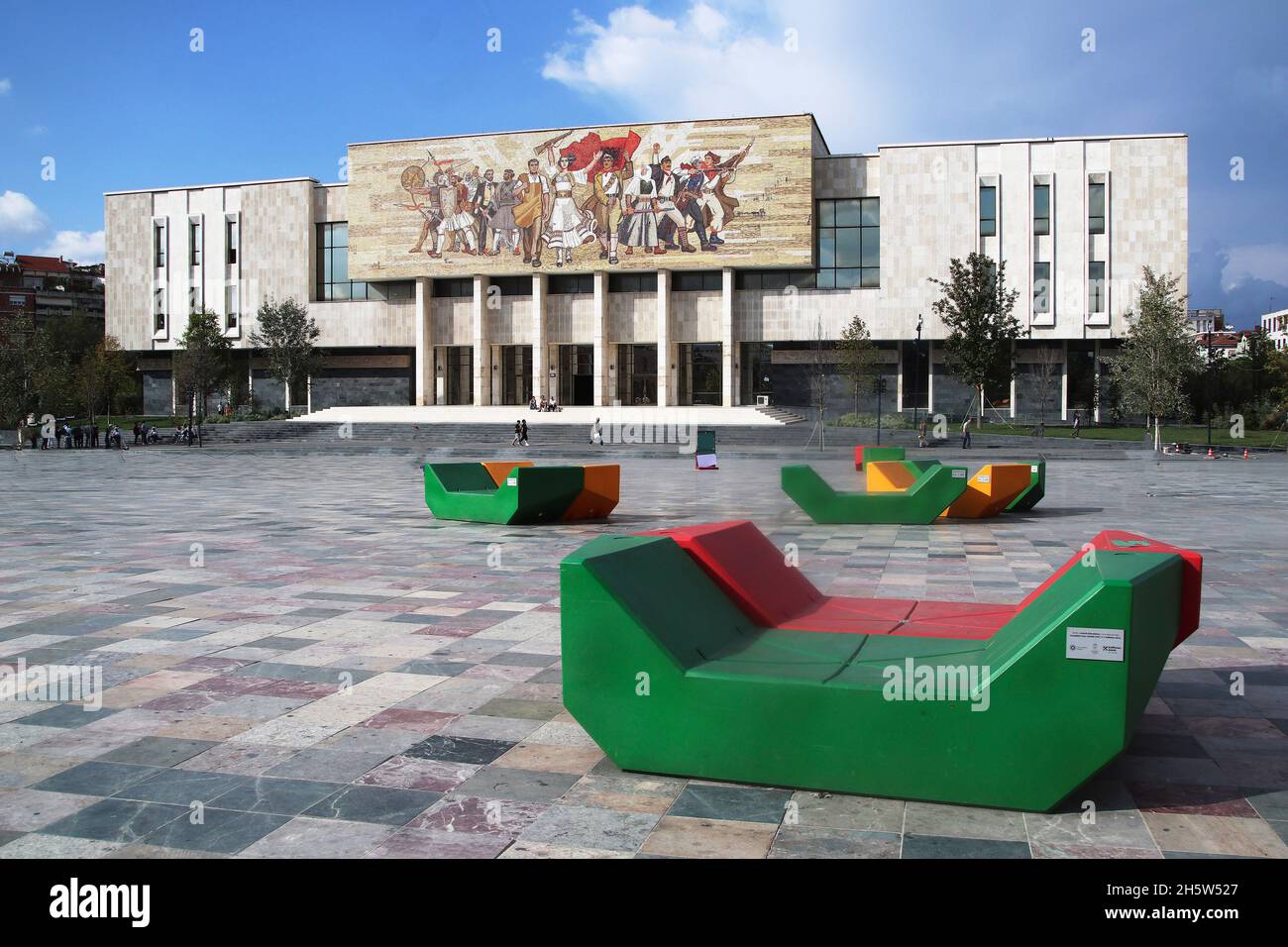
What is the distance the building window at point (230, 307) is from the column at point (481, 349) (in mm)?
16183

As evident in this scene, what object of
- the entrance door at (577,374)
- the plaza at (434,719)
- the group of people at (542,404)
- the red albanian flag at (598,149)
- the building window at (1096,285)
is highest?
the red albanian flag at (598,149)

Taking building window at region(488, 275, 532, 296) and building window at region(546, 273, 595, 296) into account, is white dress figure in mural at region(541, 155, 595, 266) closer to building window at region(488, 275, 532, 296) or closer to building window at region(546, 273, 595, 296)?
building window at region(546, 273, 595, 296)

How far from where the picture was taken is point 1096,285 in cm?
5425

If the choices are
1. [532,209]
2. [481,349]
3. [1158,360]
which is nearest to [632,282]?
[532,209]

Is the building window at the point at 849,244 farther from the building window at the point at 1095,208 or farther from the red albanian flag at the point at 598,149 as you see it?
the red albanian flag at the point at 598,149

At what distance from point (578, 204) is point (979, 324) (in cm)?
2314

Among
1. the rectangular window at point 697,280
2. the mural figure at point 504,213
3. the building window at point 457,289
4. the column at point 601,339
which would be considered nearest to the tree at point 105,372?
the building window at point 457,289

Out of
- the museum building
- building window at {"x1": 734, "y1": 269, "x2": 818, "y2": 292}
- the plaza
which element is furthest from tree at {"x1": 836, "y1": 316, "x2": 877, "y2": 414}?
the plaza

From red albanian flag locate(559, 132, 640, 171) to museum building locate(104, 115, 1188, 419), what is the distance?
124 mm

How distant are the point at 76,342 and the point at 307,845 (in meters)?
103

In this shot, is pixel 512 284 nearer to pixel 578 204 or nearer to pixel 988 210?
pixel 578 204

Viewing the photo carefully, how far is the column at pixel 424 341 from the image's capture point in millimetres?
61844
